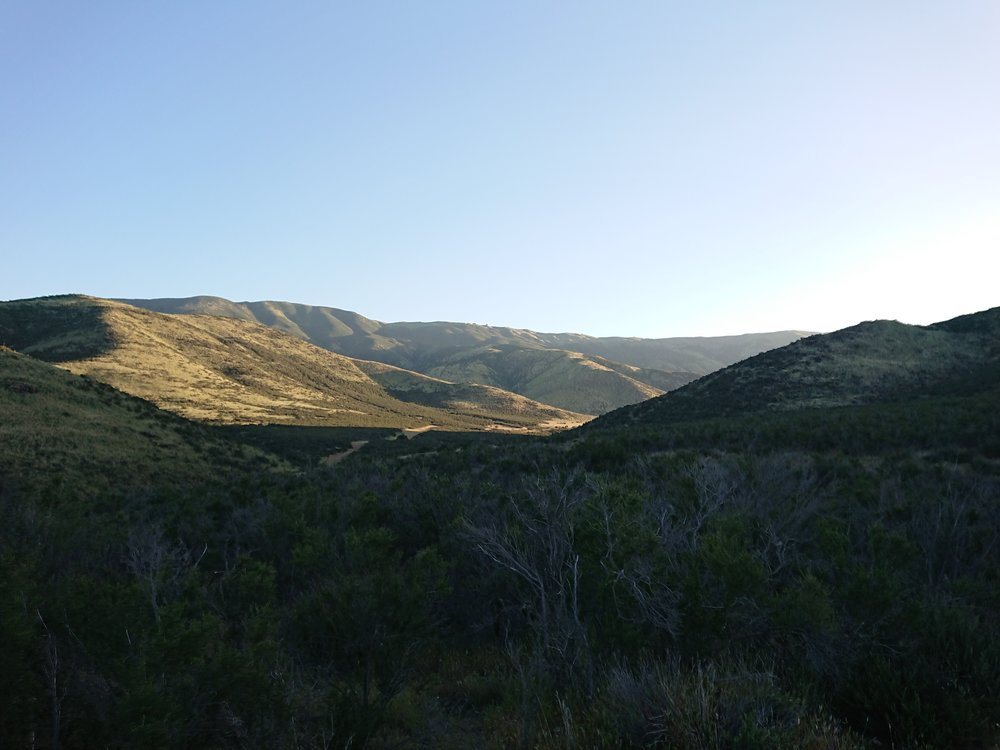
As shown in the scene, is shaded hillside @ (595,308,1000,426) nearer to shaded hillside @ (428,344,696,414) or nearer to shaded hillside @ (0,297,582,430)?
shaded hillside @ (0,297,582,430)

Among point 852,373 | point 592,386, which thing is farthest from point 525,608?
point 592,386

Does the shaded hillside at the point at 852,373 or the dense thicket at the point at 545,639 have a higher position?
the shaded hillside at the point at 852,373

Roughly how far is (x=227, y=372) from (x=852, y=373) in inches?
3630

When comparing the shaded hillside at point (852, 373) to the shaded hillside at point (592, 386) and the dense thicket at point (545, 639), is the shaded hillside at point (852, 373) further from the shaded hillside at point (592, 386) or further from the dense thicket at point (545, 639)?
the shaded hillside at point (592, 386)

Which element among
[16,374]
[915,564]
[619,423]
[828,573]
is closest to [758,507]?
[915,564]

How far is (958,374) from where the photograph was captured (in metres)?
45.1

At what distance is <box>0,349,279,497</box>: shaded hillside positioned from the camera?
24.2 m

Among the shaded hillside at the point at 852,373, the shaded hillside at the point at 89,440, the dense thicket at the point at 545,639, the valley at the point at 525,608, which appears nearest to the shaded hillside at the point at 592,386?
the shaded hillside at the point at 852,373

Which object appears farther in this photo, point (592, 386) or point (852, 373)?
point (592, 386)

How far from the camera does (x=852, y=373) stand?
159 feet

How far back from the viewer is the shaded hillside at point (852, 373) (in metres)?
43.6

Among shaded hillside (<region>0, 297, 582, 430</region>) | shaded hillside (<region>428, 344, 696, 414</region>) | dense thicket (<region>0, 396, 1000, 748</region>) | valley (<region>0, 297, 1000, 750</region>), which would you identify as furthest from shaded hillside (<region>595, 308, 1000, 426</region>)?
shaded hillside (<region>428, 344, 696, 414</region>)

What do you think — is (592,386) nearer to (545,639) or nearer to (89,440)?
(89,440)

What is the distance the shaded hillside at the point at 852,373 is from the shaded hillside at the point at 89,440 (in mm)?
35547
